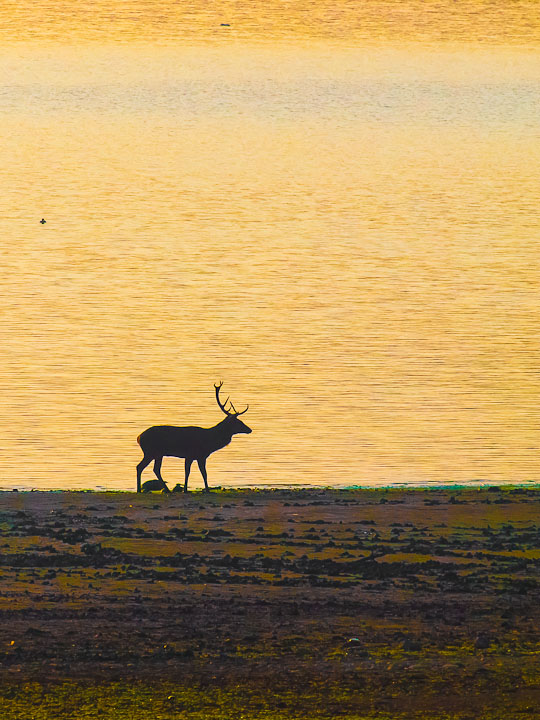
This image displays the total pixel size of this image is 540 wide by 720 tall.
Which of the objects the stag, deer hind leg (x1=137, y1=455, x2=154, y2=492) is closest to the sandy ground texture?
the stag

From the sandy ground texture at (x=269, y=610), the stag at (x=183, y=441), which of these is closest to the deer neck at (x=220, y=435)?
the stag at (x=183, y=441)

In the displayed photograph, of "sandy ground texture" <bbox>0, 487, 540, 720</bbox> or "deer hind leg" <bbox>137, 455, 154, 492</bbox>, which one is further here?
"deer hind leg" <bbox>137, 455, 154, 492</bbox>

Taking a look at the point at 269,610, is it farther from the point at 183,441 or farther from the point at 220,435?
the point at 220,435

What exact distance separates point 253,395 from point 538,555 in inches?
499

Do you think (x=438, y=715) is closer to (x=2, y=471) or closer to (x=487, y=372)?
(x=2, y=471)

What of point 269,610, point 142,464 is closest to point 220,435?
point 142,464

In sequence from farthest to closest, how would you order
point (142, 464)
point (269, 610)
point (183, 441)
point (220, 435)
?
point (142, 464) < point (220, 435) < point (183, 441) < point (269, 610)

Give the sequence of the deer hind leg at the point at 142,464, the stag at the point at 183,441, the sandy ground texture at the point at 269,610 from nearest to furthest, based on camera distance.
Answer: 1. the sandy ground texture at the point at 269,610
2. the stag at the point at 183,441
3. the deer hind leg at the point at 142,464

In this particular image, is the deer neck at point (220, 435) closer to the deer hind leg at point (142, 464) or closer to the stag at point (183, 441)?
the stag at point (183, 441)

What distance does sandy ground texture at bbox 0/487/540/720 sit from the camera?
9.00 meters

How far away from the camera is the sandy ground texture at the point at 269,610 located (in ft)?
29.5

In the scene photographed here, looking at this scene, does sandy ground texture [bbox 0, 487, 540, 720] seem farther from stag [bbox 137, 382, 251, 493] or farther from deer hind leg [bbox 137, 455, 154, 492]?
deer hind leg [bbox 137, 455, 154, 492]

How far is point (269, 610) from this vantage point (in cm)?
1088

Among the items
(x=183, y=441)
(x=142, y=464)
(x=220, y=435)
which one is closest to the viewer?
(x=183, y=441)
